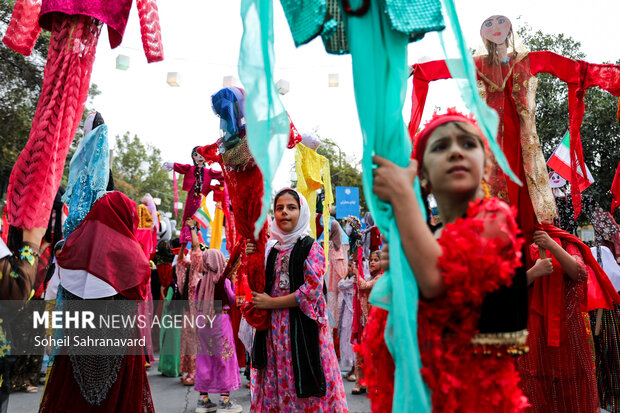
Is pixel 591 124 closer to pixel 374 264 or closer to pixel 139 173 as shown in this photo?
pixel 374 264

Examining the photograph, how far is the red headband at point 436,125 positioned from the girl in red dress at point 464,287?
0.18ft

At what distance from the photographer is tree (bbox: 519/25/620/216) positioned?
11703mm

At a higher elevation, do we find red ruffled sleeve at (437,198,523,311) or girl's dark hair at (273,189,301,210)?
girl's dark hair at (273,189,301,210)

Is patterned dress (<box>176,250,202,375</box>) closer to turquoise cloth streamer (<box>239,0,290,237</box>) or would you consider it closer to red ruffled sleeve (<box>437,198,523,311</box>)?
turquoise cloth streamer (<box>239,0,290,237</box>)

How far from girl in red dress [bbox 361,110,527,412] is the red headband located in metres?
0.05

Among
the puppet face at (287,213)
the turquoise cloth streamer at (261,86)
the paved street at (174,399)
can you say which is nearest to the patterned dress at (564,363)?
the puppet face at (287,213)

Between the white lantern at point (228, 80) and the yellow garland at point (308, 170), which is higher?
the white lantern at point (228, 80)

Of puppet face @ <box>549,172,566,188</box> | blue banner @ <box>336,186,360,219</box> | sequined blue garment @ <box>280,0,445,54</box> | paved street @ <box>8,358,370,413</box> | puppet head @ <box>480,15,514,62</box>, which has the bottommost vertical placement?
paved street @ <box>8,358,370,413</box>

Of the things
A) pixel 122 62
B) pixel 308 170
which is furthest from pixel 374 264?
pixel 122 62

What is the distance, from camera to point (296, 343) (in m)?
3.36

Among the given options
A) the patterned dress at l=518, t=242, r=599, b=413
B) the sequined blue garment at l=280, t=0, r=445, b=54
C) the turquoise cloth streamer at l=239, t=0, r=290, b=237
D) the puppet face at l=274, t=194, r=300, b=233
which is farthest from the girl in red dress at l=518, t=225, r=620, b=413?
the turquoise cloth streamer at l=239, t=0, r=290, b=237

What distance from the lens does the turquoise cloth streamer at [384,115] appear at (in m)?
1.46

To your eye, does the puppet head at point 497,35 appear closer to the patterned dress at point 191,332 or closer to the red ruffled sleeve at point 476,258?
the red ruffled sleeve at point 476,258

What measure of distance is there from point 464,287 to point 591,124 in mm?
12600
